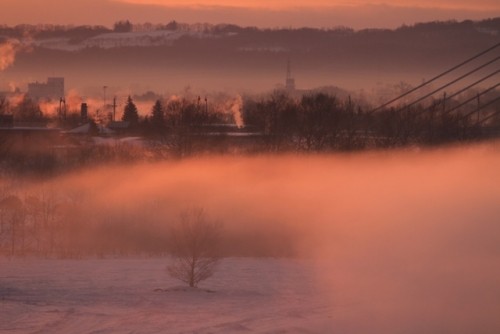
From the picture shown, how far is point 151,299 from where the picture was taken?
58.9 feet

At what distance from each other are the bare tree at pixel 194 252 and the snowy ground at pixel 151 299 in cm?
30

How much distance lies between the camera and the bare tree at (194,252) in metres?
19.0

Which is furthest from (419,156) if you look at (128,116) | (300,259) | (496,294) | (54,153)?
(128,116)

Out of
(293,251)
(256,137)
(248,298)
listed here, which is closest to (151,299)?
(248,298)

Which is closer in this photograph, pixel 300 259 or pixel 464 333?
pixel 464 333

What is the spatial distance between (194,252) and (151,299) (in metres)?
1.62

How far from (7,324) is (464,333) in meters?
7.57

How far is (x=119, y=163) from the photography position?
107 feet

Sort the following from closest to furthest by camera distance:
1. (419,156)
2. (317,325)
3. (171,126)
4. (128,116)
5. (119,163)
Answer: (317,325)
(419,156)
(119,163)
(171,126)
(128,116)

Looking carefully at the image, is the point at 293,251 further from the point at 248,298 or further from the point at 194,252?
the point at 248,298

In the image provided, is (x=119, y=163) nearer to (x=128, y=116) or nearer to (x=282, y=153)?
(x=282, y=153)

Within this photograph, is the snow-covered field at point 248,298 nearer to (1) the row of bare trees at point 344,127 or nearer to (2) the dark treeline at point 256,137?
(1) the row of bare trees at point 344,127

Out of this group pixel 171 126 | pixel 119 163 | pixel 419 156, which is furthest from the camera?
pixel 171 126

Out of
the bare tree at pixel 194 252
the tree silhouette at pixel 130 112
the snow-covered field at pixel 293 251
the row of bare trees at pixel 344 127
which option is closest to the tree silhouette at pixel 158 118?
the tree silhouette at pixel 130 112
